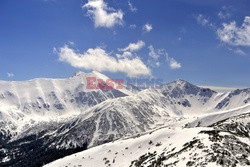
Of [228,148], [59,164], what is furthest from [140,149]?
[228,148]

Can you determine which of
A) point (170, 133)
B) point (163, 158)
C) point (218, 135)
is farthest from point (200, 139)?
point (170, 133)

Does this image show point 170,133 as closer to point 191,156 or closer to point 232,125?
point 232,125

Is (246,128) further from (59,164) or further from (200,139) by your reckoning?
(59,164)

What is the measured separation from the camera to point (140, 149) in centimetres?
14625

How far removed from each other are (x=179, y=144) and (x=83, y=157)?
207ft

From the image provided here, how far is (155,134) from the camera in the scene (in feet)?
504

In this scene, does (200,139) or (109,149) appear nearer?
(200,139)

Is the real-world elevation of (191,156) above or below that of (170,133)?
below

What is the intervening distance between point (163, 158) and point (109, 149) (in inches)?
2378

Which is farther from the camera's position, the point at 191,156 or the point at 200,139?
the point at 200,139

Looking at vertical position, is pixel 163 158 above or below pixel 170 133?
below

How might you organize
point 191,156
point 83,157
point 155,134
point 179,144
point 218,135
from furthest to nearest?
point 83,157
point 155,134
point 179,144
point 218,135
point 191,156

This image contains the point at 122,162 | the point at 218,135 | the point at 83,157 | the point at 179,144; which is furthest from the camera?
the point at 83,157

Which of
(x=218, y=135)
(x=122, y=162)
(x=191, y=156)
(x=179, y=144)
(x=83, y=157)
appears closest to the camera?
(x=191, y=156)
